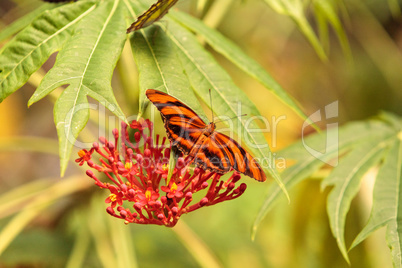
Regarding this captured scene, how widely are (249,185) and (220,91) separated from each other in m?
1.21

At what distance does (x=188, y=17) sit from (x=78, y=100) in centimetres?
41

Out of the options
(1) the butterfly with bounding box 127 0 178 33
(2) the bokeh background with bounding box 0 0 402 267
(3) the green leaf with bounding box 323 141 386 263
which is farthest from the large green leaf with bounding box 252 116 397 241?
(1) the butterfly with bounding box 127 0 178 33

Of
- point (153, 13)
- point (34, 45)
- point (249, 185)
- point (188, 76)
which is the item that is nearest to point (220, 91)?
point (188, 76)

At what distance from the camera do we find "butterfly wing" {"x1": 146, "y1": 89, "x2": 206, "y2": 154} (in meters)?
0.78

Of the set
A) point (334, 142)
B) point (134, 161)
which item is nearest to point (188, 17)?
point (134, 161)

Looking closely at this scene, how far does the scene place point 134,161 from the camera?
800 millimetres

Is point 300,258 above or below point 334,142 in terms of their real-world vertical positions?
below

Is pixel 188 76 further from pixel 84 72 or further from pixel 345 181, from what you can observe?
pixel 345 181

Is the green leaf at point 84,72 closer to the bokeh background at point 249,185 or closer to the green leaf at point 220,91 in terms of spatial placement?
the green leaf at point 220,91

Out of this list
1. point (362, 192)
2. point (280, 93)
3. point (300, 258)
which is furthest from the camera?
point (300, 258)

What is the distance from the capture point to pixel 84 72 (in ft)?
2.47

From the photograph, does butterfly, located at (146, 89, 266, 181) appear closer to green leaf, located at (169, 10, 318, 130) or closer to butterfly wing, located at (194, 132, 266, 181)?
butterfly wing, located at (194, 132, 266, 181)

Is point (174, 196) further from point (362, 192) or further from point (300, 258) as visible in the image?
point (300, 258)

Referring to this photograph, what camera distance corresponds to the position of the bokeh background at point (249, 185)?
55.6 inches
